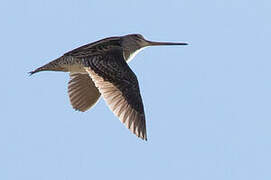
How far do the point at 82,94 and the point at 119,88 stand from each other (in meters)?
1.91

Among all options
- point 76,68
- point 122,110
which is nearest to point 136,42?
point 76,68

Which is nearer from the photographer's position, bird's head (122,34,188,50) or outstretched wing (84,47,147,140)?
outstretched wing (84,47,147,140)

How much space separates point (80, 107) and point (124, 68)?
5.45 ft

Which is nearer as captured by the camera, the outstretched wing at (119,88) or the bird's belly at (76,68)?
the outstretched wing at (119,88)

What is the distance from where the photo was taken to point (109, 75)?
1319cm

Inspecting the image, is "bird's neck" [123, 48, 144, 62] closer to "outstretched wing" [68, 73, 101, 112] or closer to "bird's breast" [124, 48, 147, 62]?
"bird's breast" [124, 48, 147, 62]

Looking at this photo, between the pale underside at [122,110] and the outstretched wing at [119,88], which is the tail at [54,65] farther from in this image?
the pale underside at [122,110]

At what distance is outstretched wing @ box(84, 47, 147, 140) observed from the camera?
1244cm

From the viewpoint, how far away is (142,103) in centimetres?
1277

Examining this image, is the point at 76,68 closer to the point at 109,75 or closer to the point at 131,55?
the point at 109,75

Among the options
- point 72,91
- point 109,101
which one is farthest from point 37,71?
point 109,101

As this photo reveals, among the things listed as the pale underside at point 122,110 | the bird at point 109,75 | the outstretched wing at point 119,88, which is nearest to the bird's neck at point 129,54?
the bird at point 109,75

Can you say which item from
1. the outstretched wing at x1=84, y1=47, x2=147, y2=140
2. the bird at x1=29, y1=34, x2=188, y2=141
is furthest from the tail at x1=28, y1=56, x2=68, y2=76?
the outstretched wing at x1=84, y1=47, x2=147, y2=140

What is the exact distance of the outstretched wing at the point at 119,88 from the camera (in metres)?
12.4
